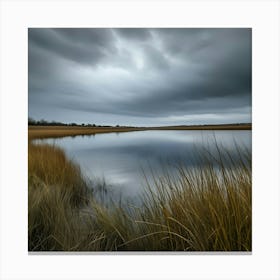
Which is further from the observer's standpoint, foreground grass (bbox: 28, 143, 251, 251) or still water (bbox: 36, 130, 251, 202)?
still water (bbox: 36, 130, 251, 202)

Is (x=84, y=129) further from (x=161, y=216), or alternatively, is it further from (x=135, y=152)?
(x=161, y=216)

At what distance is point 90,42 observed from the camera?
6.77 ft

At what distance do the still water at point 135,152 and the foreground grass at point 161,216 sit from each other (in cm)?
10

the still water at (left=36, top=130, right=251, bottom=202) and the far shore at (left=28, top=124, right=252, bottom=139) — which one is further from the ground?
the far shore at (left=28, top=124, right=252, bottom=139)

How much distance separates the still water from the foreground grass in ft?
0.32

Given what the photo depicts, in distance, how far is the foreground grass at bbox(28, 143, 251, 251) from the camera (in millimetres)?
1849

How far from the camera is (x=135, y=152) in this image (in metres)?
2.15

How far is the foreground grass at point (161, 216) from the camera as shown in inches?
72.8

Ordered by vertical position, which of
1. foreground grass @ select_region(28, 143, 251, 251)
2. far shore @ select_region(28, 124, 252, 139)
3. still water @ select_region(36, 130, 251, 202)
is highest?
far shore @ select_region(28, 124, 252, 139)

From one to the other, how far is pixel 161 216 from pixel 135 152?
51cm

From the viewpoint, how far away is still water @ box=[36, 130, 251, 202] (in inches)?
81.3
